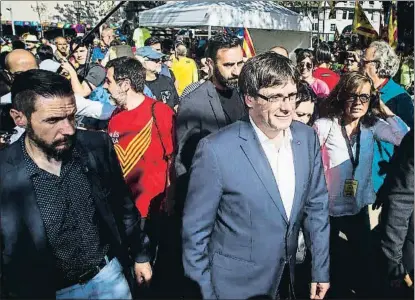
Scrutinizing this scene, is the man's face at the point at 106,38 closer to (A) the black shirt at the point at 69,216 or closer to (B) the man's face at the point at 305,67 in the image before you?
(B) the man's face at the point at 305,67

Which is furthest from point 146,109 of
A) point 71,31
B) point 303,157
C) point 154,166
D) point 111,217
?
point 71,31

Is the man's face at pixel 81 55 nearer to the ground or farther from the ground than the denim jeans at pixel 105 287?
farther from the ground

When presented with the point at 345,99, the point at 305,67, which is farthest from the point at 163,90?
the point at 345,99

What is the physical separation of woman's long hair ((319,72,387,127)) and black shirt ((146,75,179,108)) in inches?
106

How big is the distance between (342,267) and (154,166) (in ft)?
6.60

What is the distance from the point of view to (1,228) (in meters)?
1.94

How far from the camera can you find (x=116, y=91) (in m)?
3.52

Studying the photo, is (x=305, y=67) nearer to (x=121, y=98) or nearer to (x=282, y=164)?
(x=121, y=98)

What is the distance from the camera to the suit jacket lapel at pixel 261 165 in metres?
2.03

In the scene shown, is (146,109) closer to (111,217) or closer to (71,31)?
(111,217)

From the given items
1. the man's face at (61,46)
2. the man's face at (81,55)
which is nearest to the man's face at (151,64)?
the man's face at (81,55)

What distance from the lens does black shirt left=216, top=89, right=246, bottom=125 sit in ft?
11.0

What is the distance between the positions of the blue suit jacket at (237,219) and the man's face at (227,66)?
1.24 meters

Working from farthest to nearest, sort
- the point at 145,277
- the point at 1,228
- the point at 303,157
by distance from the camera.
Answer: the point at 145,277
the point at 303,157
the point at 1,228
